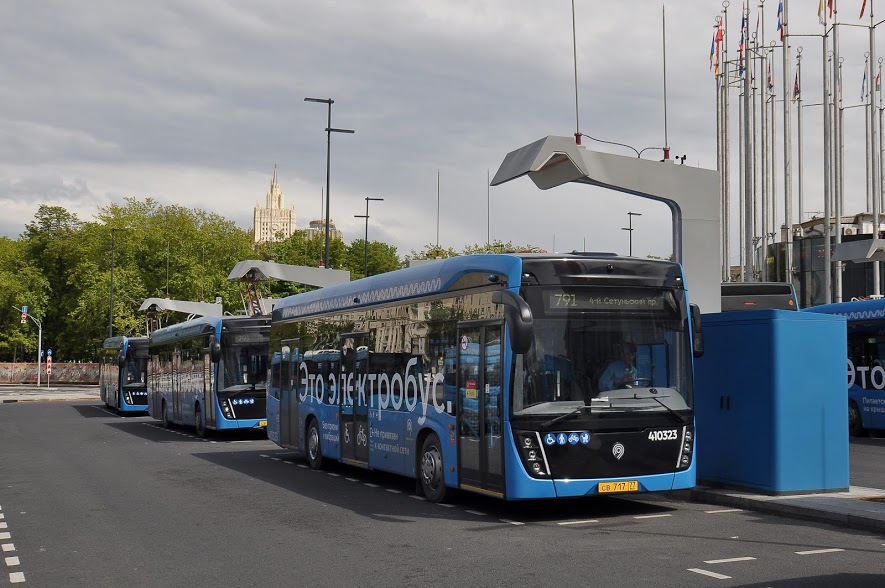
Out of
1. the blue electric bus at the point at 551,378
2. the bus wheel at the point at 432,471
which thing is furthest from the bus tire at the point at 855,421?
the bus wheel at the point at 432,471

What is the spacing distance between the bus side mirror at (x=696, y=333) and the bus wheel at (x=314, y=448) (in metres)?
7.92

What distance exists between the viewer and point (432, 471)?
46.0ft

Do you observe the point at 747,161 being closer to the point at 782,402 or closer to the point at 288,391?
the point at 288,391

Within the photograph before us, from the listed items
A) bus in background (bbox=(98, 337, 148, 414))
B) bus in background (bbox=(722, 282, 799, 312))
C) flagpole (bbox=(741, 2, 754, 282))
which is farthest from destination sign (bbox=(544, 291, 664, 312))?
bus in background (bbox=(98, 337, 148, 414))

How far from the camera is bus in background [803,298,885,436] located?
2539cm

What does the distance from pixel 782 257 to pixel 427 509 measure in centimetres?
5226

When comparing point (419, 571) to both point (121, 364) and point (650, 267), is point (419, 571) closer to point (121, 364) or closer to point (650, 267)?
point (650, 267)

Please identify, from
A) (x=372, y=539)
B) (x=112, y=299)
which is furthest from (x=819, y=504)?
(x=112, y=299)

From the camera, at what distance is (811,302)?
59.4 metres

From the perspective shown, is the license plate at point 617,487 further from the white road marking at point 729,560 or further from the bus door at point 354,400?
the bus door at point 354,400

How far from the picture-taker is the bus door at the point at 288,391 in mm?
20219

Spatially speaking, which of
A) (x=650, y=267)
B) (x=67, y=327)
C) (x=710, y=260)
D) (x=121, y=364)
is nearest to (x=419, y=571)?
(x=650, y=267)

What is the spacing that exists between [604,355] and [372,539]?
10.3 ft

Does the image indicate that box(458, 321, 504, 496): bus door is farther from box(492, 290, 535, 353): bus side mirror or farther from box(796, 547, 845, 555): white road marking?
box(796, 547, 845, 555): white road marking
